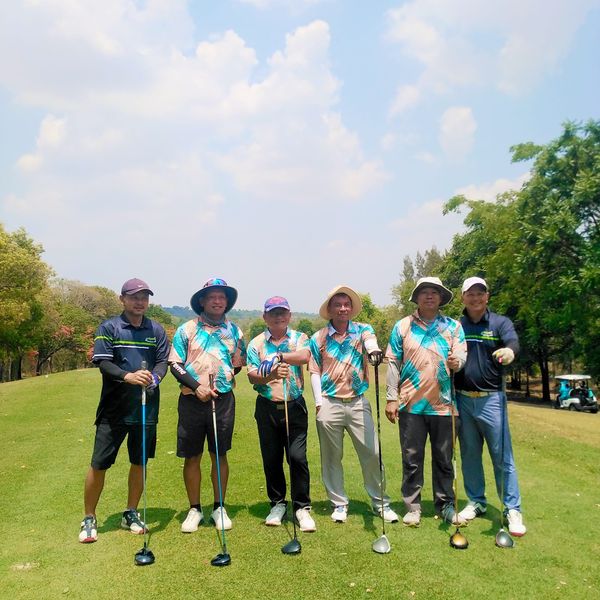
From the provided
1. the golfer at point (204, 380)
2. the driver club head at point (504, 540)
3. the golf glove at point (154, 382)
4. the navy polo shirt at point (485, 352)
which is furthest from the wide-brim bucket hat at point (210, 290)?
the driver club head at point (504, 540)

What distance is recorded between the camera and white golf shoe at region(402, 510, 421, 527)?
5456mm

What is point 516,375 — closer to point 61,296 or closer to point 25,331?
point 25,331

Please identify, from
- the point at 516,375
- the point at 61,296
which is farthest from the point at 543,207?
the point at 61,296

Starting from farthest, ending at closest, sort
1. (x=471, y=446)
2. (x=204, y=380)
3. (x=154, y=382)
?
(x=471, y=446)
(x=204, y=380)
(x=154, y=382)

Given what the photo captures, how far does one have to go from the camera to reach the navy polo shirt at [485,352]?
18.7 ft

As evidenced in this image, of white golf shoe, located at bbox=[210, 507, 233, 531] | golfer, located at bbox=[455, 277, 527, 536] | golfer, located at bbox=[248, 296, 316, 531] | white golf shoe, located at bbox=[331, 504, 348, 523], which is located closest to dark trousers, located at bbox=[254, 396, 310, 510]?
golfer, located at bbox=[248, 296, 316, 531]

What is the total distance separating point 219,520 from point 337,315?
2.57 metres

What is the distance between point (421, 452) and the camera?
A: 18.5 feet

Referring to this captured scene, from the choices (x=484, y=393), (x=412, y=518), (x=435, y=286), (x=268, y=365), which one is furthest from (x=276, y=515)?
(x=435, y=286)

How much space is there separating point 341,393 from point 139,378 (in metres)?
2.18

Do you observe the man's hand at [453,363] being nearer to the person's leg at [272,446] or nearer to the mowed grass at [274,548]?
the mowed grass at [274,548]

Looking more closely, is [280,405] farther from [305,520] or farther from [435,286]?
[435,286]

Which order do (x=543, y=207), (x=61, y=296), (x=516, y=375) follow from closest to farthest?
(x=543, y=207), (x=516, y=375), (x=61, y=296)

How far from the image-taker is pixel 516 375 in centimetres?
4444
